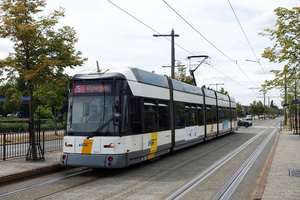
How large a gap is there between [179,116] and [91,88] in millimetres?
5571

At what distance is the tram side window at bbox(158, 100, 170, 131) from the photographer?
39.7 ft

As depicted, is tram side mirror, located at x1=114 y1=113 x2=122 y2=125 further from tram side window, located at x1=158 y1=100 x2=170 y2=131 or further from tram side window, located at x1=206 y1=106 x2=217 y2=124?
tram side window, located at x1=206 y1=106 x2=217 y2=124

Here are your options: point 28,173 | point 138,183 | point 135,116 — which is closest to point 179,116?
point 135,116

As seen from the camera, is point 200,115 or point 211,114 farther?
point 211,114

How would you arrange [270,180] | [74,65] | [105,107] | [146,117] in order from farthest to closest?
[74,65]
[146,117]
[105,107]
[270,180]

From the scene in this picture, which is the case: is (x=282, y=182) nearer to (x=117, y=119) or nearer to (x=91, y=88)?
(x=117, y=119)

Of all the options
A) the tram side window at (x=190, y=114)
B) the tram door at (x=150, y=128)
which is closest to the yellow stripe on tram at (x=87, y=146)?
the tram door at (x=150, y=128)

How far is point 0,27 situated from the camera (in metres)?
11.4

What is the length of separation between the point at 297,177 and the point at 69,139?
21.8 ft

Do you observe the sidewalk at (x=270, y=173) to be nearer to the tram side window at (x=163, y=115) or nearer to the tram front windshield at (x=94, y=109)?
the tram front windshield at (x=94, y=109)

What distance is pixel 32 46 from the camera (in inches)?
456

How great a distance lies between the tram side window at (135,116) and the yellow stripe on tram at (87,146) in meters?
1.35

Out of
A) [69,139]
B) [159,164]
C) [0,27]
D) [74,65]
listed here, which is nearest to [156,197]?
[69,139]

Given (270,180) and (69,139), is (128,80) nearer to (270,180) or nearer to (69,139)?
(69,139)
